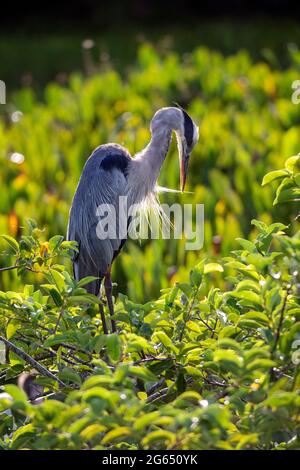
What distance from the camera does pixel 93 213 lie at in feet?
10.1

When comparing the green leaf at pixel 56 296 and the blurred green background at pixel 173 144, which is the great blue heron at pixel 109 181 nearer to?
the blurred green background at pixel 173 144

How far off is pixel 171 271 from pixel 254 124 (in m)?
1.92

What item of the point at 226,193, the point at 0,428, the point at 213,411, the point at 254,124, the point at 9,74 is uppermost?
the point at 9,74

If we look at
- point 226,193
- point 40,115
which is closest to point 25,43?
point 40,115

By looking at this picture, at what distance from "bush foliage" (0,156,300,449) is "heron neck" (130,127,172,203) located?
1054 mm

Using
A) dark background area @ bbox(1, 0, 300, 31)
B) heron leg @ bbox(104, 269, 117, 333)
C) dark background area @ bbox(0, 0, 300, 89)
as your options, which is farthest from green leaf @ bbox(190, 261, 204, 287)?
dark background area @ bbox(1, 0, 300, 31)

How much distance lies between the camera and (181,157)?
10.2 ft

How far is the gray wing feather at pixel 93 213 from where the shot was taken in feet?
9.91

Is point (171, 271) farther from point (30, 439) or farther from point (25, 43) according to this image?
point (25, 43)

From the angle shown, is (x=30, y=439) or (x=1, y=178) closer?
(x=30, y=439)

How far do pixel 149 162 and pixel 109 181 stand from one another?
20 cm

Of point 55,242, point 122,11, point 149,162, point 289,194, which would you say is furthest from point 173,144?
point 122,11

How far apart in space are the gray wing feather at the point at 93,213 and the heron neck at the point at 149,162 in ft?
0.21

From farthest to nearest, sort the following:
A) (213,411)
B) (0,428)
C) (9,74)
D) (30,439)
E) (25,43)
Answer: (25,43), (9,74), (0,428), (30,439), (213,411)
